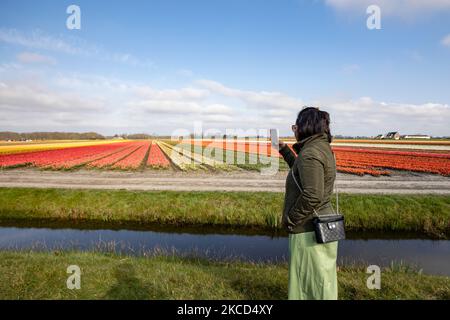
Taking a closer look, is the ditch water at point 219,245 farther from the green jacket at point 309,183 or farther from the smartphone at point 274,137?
the green jacket at point 309,183

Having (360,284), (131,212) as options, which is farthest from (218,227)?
(360,284)

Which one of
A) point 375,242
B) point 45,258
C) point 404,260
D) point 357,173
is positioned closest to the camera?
point 45,258

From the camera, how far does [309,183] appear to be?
2709 millimetres

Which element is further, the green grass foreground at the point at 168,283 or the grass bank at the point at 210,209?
the grass bank at the point at 210,209

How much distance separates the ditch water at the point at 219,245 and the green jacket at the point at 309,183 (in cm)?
615

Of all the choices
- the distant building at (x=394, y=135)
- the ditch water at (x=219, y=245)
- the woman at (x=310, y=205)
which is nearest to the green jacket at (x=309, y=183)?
the woman at (x=310, y=205)

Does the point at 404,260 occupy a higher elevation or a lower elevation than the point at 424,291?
lower

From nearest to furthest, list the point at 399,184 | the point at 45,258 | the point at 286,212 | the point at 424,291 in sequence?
the point at 286,212 < the point at 424,291 < the point at 45,258 < the point at 399,184

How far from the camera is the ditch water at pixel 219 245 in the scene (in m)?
9.02

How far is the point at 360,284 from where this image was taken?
5.06 m

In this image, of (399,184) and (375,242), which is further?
(399,184)
